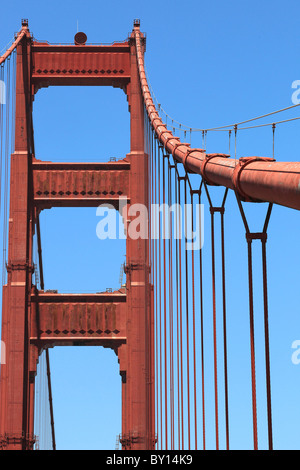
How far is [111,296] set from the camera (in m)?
36.7

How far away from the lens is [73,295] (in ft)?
121

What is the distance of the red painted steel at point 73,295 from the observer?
35.4 m

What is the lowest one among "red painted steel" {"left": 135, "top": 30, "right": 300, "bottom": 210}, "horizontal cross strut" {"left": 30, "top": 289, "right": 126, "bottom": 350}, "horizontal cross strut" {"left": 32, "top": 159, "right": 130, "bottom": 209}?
"red painted steel" {"left": 135, "top": 30, "right": 300, "bottom": 210}

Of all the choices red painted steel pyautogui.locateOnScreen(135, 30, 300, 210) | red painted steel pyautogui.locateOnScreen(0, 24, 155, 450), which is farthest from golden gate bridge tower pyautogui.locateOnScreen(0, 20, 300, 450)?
red painted steel pyautogui.locateOnScreen(135, 30, 300, 210)

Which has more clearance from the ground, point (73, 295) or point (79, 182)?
point (79, 182)

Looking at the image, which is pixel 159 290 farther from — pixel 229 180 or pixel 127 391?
pixel 229 180

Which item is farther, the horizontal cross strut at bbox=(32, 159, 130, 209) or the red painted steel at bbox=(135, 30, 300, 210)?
the horizontal cross strut at bbox=(32, 159, 130, 209)

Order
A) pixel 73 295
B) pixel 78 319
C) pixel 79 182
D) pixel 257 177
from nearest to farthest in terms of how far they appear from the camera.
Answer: pixel 257 177 < pixel 78 319 < pixel 73 295 < pixel 79 182

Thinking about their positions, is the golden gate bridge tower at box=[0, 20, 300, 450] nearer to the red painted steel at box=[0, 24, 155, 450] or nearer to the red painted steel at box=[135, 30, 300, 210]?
the red painted steel at box=[0, 24, 155, 450]

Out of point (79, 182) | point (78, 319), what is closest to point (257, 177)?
point (78, 319)

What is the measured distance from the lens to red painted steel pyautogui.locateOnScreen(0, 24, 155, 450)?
116 feet

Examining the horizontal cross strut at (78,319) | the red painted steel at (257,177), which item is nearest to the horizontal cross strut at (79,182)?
the horizontal cross strut at (78,319)

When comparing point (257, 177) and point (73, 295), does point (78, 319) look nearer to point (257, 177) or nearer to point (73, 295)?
point (73, 295)
